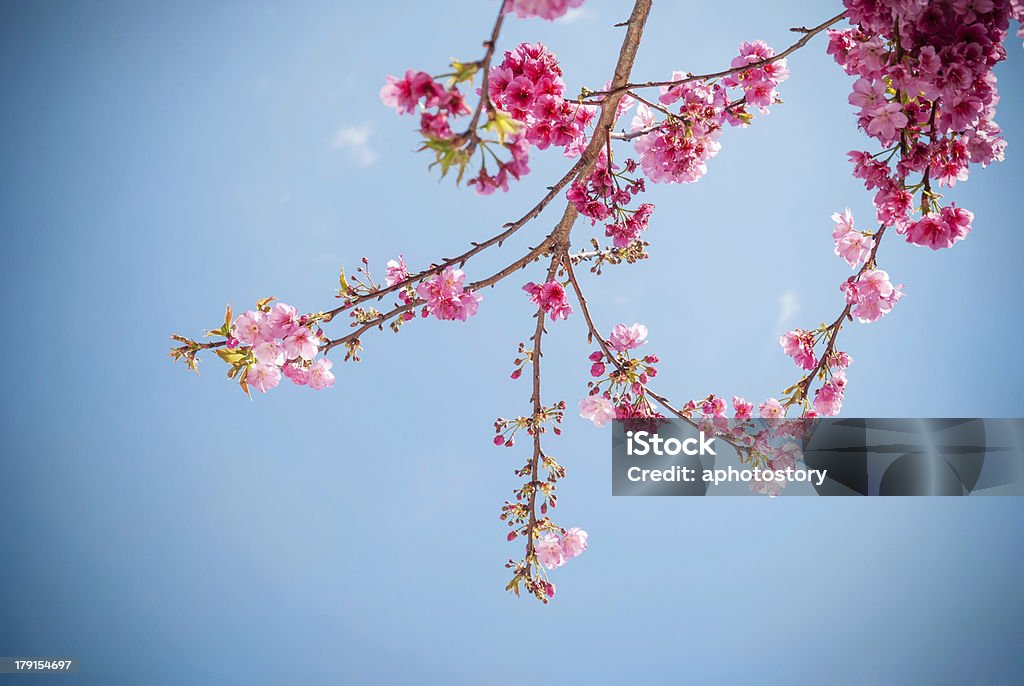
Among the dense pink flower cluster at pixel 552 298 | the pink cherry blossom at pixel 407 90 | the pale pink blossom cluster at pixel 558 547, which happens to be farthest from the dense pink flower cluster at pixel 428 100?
the pale pink blossom cluster at pixel 558 547

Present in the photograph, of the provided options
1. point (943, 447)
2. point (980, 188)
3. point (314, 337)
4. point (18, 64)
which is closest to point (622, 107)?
point (314, 337)

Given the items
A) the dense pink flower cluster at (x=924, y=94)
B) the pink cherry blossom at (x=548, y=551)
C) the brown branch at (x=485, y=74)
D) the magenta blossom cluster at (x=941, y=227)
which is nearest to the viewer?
the brown branch at (x=485, y=74)

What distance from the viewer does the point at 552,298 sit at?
1.62 meters

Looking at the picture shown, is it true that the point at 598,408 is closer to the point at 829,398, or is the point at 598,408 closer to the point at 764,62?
the point at 829,398

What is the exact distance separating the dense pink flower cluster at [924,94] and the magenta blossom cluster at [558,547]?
43.9 inches

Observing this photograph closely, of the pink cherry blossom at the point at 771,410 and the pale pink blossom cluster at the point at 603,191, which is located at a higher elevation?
the pale pink blossom cluster at the point at 603,191

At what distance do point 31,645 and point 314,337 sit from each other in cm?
718

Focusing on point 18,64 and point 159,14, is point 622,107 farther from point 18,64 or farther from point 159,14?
point 18,64

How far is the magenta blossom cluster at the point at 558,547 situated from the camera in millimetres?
1834

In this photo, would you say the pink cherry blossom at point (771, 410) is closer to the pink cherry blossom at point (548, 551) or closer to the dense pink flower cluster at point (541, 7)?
the pink cherry blossom at point (548, 551)

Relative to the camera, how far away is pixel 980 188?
6.12 metres

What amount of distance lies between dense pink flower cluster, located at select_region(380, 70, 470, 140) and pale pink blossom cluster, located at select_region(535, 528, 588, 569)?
1297mm

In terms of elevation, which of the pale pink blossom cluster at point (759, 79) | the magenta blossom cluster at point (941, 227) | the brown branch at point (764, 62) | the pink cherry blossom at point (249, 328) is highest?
the pale pink blossom cluster at point (759, 79)

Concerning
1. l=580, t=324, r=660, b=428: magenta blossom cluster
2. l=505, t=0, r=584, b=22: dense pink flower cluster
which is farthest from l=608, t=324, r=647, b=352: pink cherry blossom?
l=505, t=0, r=584, b=22: dense pink flower cluster
